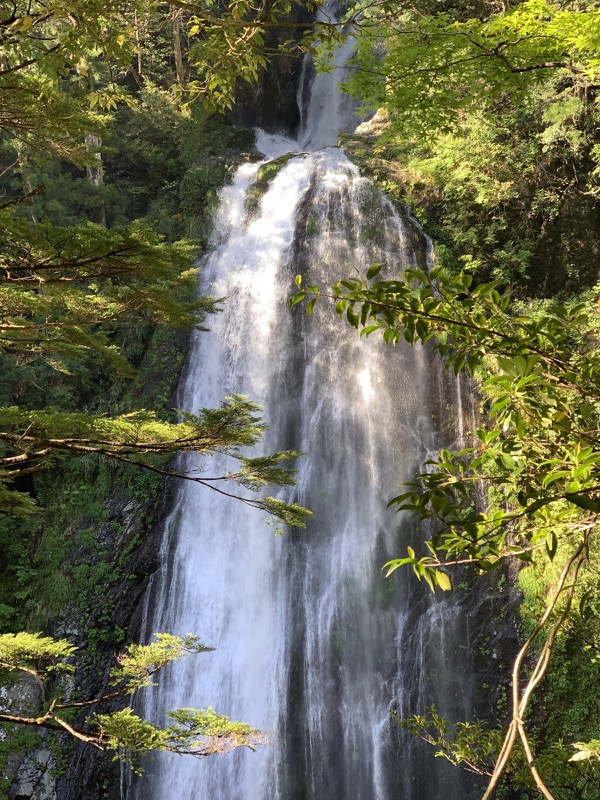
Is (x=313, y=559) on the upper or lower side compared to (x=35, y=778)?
upper

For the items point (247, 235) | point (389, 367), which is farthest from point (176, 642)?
point (247, 235)

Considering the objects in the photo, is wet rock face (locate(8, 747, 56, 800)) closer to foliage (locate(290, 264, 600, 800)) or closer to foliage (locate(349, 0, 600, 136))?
foliage (locate(290, 264, 600, 800))

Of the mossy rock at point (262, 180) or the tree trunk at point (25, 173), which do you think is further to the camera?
the mossy rock at point (262, 180)

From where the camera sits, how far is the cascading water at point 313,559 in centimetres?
826

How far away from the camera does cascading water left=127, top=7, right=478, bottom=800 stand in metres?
→ 8.26

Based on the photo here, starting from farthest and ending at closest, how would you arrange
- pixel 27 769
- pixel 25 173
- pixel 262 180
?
1. pixel 262 180
2. pixel 25 173
3. pixel 27 769

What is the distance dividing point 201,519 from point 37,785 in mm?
4730

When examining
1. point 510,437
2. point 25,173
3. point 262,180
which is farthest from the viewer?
point 262,180

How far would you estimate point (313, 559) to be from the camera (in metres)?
9.62

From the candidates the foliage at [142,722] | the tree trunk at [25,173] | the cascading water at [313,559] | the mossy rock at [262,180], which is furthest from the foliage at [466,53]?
the tree trunk at [25,173]

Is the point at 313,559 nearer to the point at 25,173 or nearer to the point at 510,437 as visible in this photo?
the point at 510,437

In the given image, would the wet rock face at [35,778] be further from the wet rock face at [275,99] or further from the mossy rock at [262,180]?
the wet rock face at [275,99]

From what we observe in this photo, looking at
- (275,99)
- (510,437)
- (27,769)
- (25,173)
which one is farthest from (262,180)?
(510,437)

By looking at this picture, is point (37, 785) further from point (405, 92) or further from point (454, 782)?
point (405, 92)
